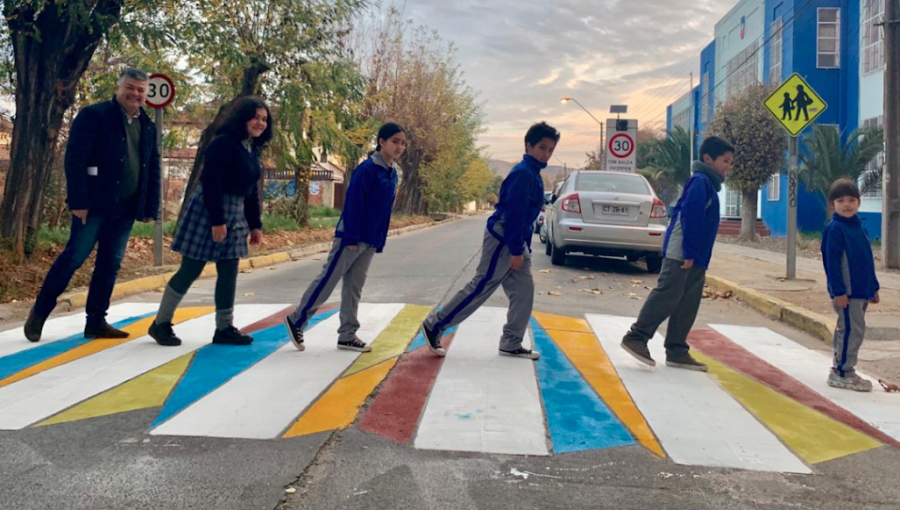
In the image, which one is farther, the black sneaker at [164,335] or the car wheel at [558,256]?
the car wheel at [558,256]

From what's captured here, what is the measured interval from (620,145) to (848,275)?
14713mm

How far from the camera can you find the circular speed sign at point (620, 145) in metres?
19.2

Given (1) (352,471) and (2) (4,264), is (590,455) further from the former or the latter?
(2) (4,264)

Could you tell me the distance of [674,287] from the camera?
524 centimetres

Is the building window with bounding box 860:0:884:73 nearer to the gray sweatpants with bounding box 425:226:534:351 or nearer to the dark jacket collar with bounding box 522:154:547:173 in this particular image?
the dark jacket collar with bounding box 522:154:547:173

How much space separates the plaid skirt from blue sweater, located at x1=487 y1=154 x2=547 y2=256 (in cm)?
184

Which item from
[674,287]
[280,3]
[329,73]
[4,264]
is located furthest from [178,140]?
[674,287]

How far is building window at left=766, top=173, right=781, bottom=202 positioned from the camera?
100 feet

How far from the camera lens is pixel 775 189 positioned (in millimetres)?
31141

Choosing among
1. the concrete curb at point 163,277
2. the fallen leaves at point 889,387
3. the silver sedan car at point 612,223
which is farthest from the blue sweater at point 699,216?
the silver sedan car at point 612,223

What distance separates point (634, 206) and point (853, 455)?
327 inches

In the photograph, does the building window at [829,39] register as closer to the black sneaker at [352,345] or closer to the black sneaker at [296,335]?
the black sneaker at [352,345]

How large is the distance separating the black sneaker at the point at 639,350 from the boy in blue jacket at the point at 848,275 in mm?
1185

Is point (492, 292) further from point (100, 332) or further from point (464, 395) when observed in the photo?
point (100, 332)
